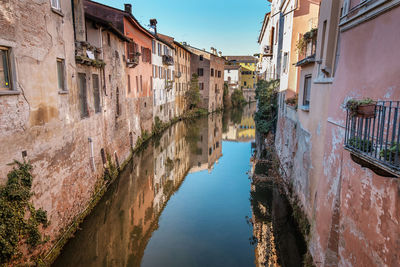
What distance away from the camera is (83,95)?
9531 millimetres

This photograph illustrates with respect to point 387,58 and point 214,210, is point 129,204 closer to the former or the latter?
point 214,210

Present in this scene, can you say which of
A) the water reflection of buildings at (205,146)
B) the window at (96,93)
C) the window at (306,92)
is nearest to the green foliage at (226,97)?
the water reflection of buildings at (205,146)

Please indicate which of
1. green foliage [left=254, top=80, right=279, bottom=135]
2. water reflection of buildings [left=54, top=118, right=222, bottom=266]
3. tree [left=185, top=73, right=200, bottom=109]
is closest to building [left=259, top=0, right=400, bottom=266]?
water reflection of buildings [left=54, top=118, right=222, bottom=266]

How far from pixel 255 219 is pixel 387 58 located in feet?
25.6

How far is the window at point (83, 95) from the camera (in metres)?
9.27

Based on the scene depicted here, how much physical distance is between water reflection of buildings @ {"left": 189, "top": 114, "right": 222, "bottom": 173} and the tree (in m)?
6.98

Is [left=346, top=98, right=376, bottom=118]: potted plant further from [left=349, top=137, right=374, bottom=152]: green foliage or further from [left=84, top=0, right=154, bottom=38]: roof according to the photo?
[left=84, top=0, right=154, bottom=38]: roof

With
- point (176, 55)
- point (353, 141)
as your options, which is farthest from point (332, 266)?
point (176, 55)

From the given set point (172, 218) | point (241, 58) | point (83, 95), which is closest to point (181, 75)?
point (83, 95)

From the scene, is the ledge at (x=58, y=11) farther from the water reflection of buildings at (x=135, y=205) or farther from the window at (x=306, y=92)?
the window at (x=306, y=92)

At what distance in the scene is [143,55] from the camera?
19859 millimetres

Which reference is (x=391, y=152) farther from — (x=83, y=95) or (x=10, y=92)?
(x=83, y=95)

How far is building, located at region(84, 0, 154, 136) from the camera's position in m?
15.3

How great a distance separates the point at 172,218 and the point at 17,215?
18.8 feet
